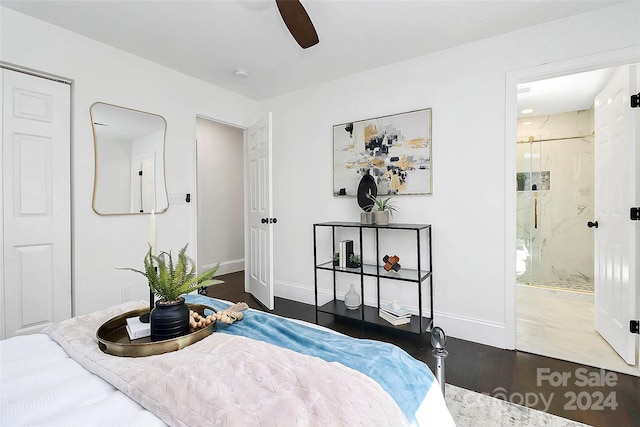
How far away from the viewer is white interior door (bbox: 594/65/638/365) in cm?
208

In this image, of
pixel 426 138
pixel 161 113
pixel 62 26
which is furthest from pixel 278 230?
pixel 62 26

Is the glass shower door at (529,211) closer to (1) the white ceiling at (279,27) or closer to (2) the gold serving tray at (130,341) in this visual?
(1) the white ceiling at (279,27)

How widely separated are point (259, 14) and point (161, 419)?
2.38m

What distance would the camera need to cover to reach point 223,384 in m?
0.78

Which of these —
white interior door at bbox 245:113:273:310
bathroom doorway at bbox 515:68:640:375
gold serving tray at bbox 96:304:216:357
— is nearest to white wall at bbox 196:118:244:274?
white interior door at bbox 245:113:273:310

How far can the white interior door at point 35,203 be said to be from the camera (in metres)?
2.14

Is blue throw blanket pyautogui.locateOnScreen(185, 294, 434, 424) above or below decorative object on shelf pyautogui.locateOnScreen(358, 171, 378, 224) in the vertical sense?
below

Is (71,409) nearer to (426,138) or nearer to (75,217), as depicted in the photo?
(75,217)

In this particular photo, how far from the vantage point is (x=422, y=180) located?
2.78 meters

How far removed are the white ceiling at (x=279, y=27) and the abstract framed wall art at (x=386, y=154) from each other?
0.58 metres

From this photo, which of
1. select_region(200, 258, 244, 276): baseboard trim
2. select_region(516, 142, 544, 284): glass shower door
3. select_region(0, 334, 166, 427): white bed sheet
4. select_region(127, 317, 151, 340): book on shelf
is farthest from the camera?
select_region(200, 258, 244, 276): baseboard trim

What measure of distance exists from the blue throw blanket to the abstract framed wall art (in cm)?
197

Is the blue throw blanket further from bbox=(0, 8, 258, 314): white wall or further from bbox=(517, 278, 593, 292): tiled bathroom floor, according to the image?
bbox=(517, 278, 593, 292): tiled bathroom floor

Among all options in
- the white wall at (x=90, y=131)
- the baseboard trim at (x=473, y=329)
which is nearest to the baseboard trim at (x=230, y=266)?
the white wall at (x=90, y=131)
